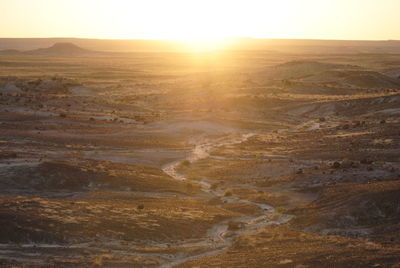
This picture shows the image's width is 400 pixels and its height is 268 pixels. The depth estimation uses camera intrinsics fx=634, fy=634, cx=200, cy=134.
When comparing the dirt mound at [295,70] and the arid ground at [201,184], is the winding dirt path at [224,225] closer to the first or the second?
the arid ground at [201,184]

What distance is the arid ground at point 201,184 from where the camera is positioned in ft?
82.7

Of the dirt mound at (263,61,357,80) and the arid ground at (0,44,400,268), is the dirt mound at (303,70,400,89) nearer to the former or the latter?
the dirt mound at (263,61,357,80)

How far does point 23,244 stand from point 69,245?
5.90 ft

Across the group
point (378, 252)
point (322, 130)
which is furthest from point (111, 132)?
point (378, 252)

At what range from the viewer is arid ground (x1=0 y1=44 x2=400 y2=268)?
82.7ft

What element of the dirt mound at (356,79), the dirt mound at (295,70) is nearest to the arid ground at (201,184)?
the dirt mound at (356,79)

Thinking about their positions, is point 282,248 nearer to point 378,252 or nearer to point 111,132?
point 378,252

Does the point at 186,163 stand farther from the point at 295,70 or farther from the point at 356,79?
the point at 295,70

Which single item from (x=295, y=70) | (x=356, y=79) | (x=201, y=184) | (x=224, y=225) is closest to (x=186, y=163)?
(x=201, y=184)

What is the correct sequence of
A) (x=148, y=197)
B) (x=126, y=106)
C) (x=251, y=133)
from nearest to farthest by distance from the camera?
(x=148, y=197), (x=251, y=133), (x=126, y=106)

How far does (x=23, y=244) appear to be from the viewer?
25031 mm

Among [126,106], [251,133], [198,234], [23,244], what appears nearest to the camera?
[23,244]

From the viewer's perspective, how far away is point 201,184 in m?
41.3

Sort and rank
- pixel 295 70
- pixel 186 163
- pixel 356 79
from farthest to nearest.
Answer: pixel 295 70
pixel 356 79
pixel 186 163
